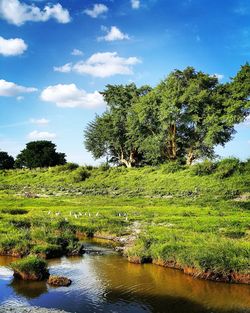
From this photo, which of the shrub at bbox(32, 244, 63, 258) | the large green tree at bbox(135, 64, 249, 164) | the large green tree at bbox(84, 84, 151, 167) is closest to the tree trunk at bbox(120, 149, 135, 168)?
the large green tree at bbox(84, 84, 151, 167)

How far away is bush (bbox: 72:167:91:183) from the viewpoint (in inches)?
3142

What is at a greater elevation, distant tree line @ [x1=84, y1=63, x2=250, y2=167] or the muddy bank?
distant tree line @ [x1=84, y1=63, x2=250, y2=167]

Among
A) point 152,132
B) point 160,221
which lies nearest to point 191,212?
point 160,221

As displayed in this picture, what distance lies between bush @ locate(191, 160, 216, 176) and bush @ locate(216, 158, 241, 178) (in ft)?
3.35

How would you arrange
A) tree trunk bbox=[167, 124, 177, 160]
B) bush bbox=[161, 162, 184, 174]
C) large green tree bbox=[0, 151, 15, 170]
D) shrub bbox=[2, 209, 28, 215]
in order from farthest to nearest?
large green tree bbox=[0, 151, 15, 170], tree trunk bbox=[167, 124, 177, 160], bush bbox=[161, 162, 184, 174], shrub bbox=[2, 209, 28, 215]

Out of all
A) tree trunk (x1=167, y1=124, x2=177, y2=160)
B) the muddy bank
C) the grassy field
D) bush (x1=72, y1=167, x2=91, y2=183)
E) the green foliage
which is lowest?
the muddy bank

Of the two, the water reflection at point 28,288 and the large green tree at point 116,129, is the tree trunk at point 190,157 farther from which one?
the water reflection at point 28,288

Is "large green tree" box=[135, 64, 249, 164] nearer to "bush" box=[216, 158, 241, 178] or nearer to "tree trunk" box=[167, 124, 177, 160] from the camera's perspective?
"tree trunk" box=[167, 124, 177, 160]

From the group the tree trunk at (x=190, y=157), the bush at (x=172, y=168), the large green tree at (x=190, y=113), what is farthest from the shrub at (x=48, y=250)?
the tree trunk at (x=190, y=157)

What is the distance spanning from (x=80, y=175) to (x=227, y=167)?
29900 mm

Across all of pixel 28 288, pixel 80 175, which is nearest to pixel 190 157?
pixel 80 175

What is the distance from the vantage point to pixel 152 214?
41.2 metres

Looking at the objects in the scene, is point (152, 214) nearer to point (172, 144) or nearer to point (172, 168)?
point (172, 168)

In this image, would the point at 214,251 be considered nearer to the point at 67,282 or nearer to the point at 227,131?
the point at 67,282
